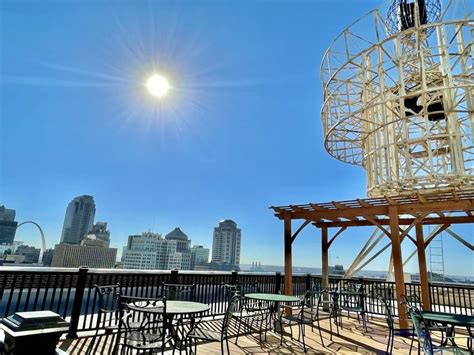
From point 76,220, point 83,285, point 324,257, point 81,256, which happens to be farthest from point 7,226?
point 324,257

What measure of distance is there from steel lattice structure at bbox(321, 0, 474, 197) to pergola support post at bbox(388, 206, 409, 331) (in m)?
1.01

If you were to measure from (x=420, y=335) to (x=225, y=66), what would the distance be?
31.6ft

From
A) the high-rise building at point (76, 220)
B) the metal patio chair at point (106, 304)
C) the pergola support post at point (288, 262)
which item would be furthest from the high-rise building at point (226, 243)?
the metal patio chair at point (106, 304)

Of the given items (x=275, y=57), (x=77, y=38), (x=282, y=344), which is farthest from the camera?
(x=275, y=57)

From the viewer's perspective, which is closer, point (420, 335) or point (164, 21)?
point (420, 335)

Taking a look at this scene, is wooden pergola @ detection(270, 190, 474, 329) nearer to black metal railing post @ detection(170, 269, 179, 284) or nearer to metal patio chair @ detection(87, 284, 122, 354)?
black metal railing post @ detection(170, 269, 179, 284)

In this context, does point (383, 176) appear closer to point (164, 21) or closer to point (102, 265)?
point (164, 21)

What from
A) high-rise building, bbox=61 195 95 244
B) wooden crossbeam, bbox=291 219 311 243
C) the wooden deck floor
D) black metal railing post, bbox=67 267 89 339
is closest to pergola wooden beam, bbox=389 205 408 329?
the wooden deck floor

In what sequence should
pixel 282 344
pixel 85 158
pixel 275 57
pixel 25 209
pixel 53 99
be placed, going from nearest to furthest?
1. pixel 282 344
2. pixel 275 57
3. pixel 53 99
4. pixel 85 158
5. pixel 25 209

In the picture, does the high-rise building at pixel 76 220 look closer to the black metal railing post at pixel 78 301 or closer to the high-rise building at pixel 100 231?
the high-rise building at pixel 100 231

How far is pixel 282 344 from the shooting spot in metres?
4.93

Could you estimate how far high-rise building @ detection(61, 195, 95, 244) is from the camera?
297 ft

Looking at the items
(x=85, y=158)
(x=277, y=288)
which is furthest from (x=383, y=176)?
(x=85, y=158)

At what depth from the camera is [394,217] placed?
6742 millimetres
